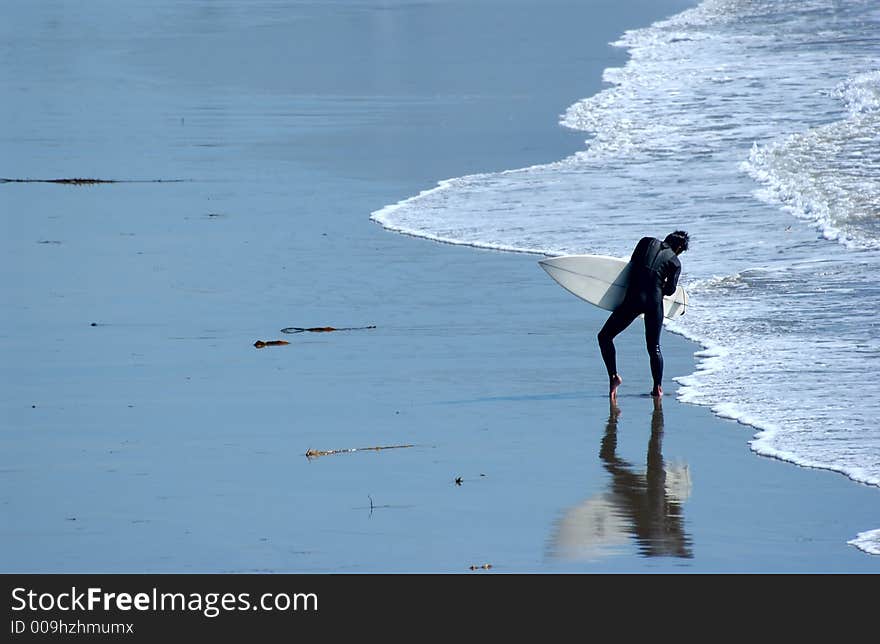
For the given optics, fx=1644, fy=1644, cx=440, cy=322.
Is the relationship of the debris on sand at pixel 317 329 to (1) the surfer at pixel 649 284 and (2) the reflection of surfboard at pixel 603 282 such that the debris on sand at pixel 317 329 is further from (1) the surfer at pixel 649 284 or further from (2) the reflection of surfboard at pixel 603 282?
(1) the surfer at pixel 649 284

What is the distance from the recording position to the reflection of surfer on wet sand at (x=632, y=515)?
27.9 ft

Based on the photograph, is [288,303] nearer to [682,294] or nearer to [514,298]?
[514,298]

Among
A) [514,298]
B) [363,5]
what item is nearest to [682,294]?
[514,298]

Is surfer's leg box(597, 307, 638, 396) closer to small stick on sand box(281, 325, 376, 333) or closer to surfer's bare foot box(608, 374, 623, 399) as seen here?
surfer's bare foot box(608, 374, 623, 399)

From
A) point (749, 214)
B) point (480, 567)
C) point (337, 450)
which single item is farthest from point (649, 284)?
point (749, 214)

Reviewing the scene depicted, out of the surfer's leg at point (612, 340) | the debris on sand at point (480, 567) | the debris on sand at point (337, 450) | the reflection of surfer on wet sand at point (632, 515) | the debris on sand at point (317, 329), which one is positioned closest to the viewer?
the debris on sand at point (480, 567)

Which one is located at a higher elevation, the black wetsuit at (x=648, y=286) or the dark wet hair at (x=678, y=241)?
the dark wet hair at (x=678, y=241)

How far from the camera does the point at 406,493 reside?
9.41 m

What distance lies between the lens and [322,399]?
1150cm

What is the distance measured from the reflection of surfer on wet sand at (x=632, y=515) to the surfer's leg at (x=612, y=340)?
1.42 m

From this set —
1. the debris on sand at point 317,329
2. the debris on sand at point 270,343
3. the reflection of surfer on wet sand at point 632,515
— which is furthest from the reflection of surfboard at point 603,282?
the reflection of surfer on wet sand at point 632,515

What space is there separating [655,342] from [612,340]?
322 millimetres

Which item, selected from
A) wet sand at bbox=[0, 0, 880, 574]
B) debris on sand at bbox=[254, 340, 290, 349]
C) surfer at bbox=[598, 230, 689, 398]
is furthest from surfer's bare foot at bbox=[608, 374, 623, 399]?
debris on sand at bbox=[254, 340, 290, 349]
